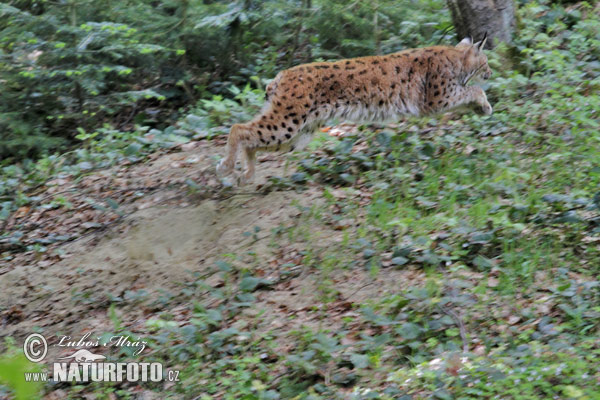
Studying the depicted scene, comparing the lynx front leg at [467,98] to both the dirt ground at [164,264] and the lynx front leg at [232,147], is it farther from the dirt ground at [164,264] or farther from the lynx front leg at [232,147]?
the lynx front leg at [232,147]

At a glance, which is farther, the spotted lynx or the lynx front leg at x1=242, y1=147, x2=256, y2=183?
the lynx front leg at x1=242, y1=147, x2=256, y2=183

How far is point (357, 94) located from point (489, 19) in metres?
2.76

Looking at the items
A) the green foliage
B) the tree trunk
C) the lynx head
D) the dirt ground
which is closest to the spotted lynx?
the lynx head

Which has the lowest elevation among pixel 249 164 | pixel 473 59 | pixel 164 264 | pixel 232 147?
pixel 164 264

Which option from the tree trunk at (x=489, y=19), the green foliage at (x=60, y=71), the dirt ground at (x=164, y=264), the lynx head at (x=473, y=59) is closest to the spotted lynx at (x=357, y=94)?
the lynx head at (x=473, y=59)

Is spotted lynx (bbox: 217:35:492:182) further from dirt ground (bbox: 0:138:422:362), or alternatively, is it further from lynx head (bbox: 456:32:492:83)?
dirt ground (bbox: 0:138:422:362)

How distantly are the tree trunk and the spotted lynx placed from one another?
2.96ft

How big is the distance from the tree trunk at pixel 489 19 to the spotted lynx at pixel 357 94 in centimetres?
90

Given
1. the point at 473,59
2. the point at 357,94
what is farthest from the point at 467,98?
the point at 357,94

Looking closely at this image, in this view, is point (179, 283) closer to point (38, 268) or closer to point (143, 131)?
point (38, 268)

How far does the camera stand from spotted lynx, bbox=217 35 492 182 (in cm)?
708

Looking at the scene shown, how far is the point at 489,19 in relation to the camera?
891 centimetres

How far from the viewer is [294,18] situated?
1005 cm

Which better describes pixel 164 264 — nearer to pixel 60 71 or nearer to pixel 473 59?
pixel 60 71
